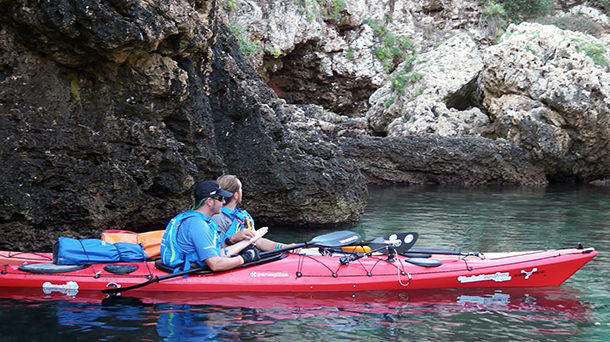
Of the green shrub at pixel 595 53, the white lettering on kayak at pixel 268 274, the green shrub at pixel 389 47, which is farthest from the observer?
the green shrub at pixel 389 47

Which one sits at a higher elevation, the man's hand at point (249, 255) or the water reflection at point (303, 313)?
the man's hand at point (249, 255)

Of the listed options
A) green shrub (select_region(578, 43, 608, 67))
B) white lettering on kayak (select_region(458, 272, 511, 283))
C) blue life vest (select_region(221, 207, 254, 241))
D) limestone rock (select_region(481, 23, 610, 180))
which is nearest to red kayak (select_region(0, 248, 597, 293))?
white lettering on kayak (select_region(458, 272, 511, 283))

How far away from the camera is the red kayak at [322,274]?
6.25 meters

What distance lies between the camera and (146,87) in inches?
323

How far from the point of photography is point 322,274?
6.47 m

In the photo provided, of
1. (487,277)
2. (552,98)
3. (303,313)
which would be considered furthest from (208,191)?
(552,98)

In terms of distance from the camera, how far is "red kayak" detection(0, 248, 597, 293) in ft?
20.5

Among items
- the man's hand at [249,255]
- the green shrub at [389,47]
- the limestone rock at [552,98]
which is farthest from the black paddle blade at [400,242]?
the green shrub at [389,47]

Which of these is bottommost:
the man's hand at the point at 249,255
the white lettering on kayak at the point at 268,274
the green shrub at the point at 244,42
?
the white lettering on kayak at the point at 268,274

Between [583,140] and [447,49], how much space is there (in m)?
5.34

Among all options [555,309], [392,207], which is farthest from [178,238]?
[392,207]

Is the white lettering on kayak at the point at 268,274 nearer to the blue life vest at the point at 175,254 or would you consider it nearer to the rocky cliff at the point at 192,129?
the blue life vest at the point at 175,254

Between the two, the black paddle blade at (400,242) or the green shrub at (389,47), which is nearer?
the black paddle blade at (400,242)

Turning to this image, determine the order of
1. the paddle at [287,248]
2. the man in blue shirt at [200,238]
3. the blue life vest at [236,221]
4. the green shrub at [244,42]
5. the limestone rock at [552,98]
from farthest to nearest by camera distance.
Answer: the green shrub at [244,42] < the limestone rock at [552,98] < the blue life vest at [236,221] < the paddle at [287,248] < the man in blue shirt at [200,238]
